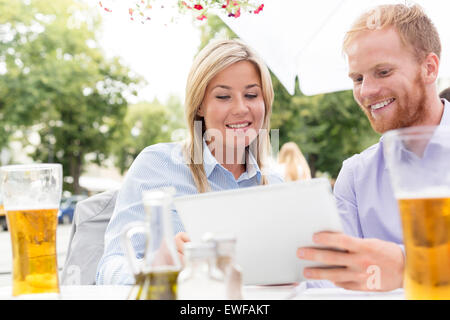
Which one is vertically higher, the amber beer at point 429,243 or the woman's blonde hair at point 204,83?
the woman's blonde hair at point 204,83

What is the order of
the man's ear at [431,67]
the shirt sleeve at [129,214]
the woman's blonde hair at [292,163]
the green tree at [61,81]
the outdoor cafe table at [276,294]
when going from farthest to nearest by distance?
the green tree at [61,81]
the woman's blonde hair at [292,163]
the man's ear at [431,67]
the shirt sleeve at [129,214]
the outdoor cafe table at [276,294]

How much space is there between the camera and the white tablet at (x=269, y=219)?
1167mm

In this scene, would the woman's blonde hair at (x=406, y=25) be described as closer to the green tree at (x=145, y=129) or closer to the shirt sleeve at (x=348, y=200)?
the shirt sleeve at (x=348, y=200)

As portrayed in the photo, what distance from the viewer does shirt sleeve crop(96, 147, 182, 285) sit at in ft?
6.15

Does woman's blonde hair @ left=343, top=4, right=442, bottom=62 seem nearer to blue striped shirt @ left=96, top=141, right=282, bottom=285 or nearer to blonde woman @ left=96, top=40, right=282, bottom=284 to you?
blonde woman @ left=96, top=40, right=282, bottom=284

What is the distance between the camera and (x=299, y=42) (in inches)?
126

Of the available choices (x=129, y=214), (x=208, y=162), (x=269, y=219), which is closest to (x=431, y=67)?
(x=208, y=162)

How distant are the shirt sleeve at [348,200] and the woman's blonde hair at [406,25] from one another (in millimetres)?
577

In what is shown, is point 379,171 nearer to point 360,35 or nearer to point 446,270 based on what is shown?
point 360,35

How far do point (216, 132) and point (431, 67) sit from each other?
3.39 ft

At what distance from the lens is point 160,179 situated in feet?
7.80

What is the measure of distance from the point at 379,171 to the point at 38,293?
1538 mm

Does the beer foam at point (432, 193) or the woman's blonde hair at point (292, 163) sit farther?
the woman's blonde hair at point (292, 163)

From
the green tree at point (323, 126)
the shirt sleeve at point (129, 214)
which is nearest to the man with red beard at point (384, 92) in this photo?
the shirt sleeve at point (129, 214)
